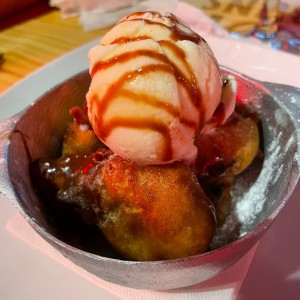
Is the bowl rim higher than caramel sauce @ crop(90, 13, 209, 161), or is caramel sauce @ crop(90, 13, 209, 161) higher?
caramel sauce @ crop(90, 13, 209, 161)

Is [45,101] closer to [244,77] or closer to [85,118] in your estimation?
[85,118]

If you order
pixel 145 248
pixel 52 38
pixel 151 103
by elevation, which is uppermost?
pixel 151 103

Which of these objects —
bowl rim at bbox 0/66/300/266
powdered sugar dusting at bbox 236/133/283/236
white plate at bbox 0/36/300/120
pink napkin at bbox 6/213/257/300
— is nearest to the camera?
bowl rim at bbox 0/66/300/266

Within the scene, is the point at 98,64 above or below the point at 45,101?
above

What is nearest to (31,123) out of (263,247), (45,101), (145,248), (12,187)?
(45,101)

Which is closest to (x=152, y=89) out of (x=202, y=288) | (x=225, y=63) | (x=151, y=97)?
(x=151, y=97)

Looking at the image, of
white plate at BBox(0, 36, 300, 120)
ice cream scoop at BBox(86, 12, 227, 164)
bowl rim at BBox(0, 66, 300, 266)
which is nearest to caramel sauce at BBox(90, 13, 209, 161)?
ice cream scoop at BBox(86, 12, 227, 164)

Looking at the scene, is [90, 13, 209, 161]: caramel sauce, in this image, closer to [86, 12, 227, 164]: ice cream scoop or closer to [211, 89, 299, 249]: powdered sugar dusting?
[86, 12, 227, 164]: ice cream scoop

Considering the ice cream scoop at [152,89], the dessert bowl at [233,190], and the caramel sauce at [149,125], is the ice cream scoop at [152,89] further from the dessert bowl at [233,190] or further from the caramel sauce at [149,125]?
the dessert bowl at [233,190]
